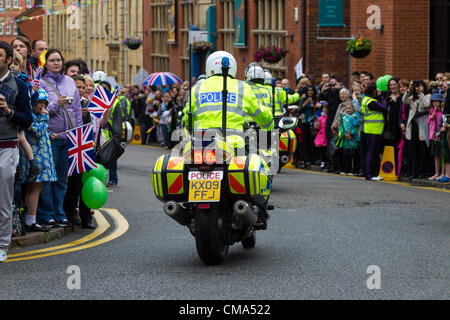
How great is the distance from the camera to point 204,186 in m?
9.05

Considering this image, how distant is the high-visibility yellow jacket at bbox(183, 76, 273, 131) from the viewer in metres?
9.51

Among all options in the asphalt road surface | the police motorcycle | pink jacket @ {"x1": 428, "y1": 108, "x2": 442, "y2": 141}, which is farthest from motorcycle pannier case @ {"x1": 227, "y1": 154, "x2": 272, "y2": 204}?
pink jacket @ {"x1": 428, "y1": 108, "x2": 442, "y2": 141}

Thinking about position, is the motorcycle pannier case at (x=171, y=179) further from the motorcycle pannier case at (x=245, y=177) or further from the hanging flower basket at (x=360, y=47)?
the hanging flower basket at (x=360, y=47)

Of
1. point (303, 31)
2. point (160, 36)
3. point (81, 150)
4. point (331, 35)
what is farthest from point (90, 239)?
point (160, 36)

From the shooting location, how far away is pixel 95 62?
67625mm

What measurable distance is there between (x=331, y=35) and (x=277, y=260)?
77.7ft

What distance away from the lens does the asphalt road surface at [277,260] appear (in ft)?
26.6

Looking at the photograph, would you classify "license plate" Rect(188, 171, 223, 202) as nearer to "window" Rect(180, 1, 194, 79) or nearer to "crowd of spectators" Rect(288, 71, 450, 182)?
"crowd of spectators" Rect(288, 71, 450, 182)

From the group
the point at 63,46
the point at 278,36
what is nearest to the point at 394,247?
the point at 278,36

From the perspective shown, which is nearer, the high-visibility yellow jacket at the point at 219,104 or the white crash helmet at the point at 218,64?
the high-visibility yellow jacket at the point at 219,104

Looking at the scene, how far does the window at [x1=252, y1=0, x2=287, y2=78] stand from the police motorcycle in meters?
25.5

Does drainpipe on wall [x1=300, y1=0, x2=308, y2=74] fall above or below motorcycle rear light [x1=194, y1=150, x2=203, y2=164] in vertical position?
above

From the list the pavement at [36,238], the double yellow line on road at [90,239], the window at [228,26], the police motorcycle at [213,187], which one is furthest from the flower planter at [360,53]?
the police motorcycle at [213,187]

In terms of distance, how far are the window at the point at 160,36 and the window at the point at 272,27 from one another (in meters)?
14.1
